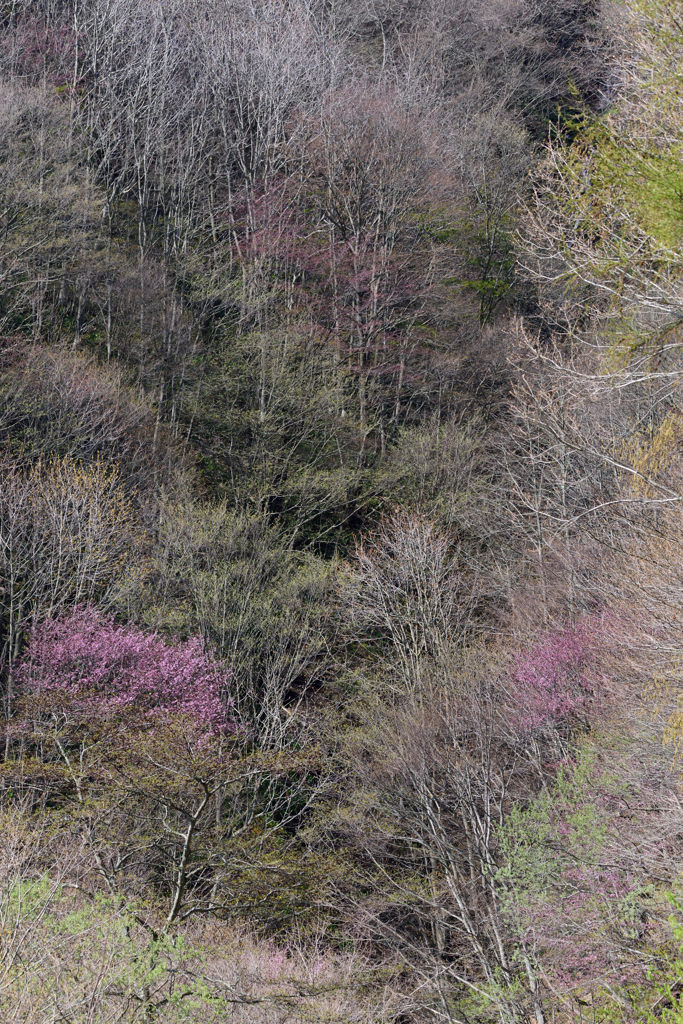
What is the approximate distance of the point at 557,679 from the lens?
47.4 ft

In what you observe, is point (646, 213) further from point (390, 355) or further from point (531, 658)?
point (390, 355)

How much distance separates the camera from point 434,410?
2397 cm

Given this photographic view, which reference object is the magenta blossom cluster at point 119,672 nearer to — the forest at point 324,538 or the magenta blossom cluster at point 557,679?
the forest at point 324,538

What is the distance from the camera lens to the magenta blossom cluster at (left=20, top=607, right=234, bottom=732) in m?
13.9

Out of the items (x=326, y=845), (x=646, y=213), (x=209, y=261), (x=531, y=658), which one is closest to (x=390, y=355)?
(x=209, y=261)

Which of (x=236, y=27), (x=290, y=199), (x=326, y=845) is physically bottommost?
(x=326, y=845)

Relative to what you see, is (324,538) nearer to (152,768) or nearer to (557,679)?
(557,679)

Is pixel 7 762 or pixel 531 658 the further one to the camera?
pixel 531 658

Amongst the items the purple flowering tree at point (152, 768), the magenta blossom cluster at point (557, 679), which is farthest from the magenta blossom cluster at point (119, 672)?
the magenta blossom cluster at point (557, 679)

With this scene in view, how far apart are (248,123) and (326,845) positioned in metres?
21.6

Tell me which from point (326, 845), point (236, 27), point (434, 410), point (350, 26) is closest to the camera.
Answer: point (326, 845)

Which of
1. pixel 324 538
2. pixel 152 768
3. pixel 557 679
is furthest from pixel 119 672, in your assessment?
pixel 324 538

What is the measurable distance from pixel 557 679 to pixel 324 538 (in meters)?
7.67

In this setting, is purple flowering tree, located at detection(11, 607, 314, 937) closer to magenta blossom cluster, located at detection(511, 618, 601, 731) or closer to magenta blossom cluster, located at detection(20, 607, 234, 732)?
magenta blossom cluster, located at detection(20, 607, 234, 732)
